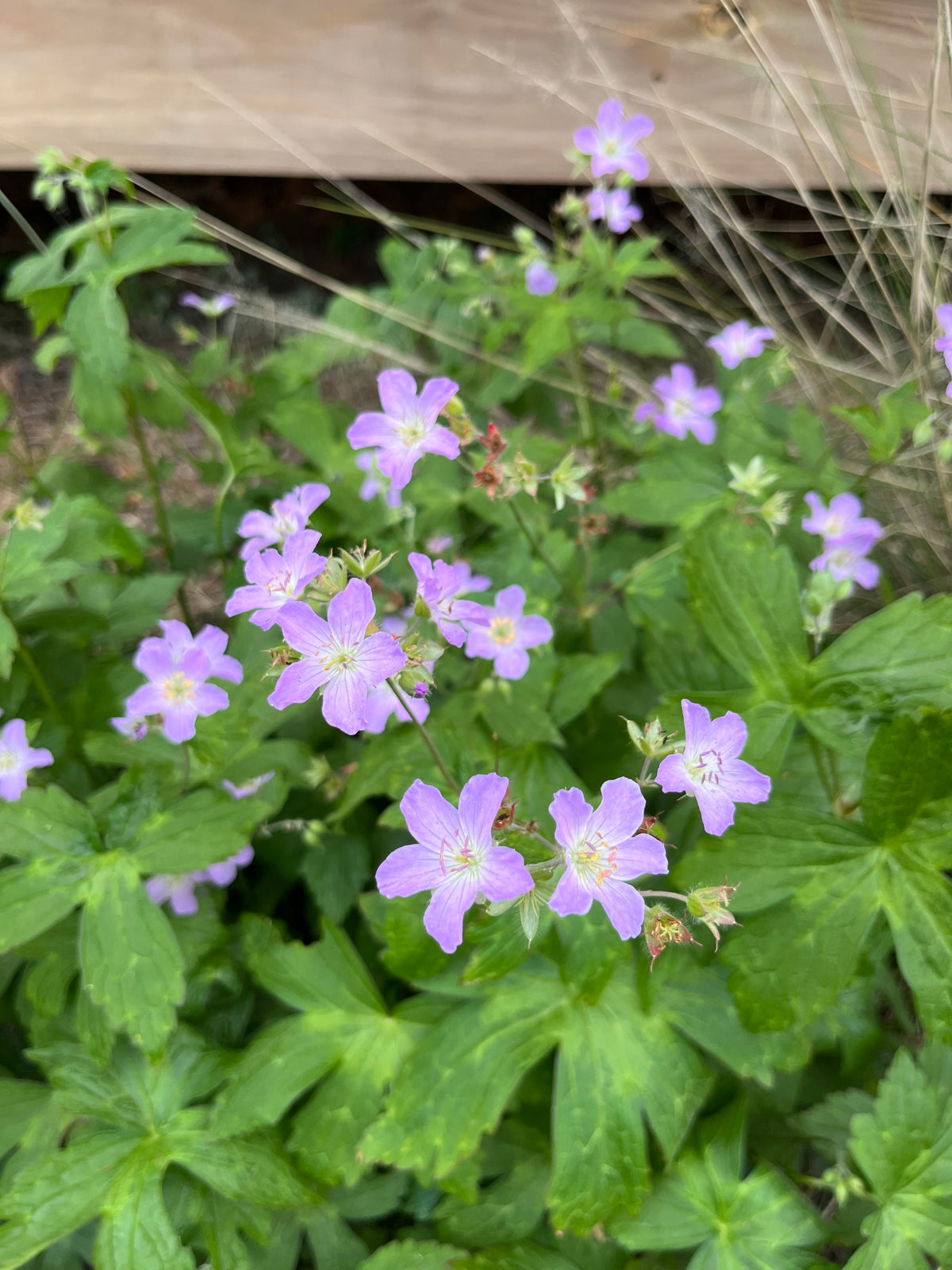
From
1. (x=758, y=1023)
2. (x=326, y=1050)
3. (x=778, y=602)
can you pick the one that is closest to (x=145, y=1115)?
(x=326, y=1050)

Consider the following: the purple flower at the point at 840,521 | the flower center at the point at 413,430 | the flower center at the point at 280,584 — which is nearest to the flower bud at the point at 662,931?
the flower center at the point at 280,584

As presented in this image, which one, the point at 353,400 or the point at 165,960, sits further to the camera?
the point at 353,400

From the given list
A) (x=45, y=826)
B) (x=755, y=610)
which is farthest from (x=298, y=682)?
(x=755, y=610)

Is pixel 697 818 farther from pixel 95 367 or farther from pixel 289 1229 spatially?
pixel 95 367

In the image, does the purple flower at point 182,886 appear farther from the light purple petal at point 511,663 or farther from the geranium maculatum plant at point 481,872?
the light purple petal at point 511,663

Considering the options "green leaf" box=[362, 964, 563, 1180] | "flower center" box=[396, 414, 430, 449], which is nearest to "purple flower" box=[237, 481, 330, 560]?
"flower center" box=[396, 414, 430, 449]

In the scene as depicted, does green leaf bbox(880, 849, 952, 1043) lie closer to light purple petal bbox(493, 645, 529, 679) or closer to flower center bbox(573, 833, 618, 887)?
flower center bbox(573, 833, 618, 887)
